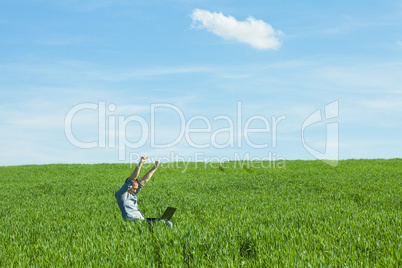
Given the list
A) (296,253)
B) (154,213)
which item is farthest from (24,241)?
(296,253)

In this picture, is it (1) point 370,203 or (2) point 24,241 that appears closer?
(2) point 24,241

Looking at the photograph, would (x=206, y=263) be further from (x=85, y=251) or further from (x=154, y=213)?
(x=154, y=213)

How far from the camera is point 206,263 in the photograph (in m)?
6.20

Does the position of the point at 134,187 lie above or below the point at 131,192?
above

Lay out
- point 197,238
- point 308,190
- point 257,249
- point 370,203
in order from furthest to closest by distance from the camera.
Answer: point 308,190, point 370,203, point 197,238, point 257,249

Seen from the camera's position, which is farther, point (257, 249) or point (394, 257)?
point (257, 249)

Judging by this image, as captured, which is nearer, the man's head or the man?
the man

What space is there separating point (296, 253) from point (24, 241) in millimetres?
6382

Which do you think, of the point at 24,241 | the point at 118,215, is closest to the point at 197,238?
the point at 24,241

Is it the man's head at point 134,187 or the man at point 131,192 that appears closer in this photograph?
the man at point 131,192

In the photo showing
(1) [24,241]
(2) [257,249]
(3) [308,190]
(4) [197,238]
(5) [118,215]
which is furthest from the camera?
(3) [308,190]

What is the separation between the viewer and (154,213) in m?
13.2

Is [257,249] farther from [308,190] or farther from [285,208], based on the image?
[308,190]

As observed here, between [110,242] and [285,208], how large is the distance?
7.66 meters
